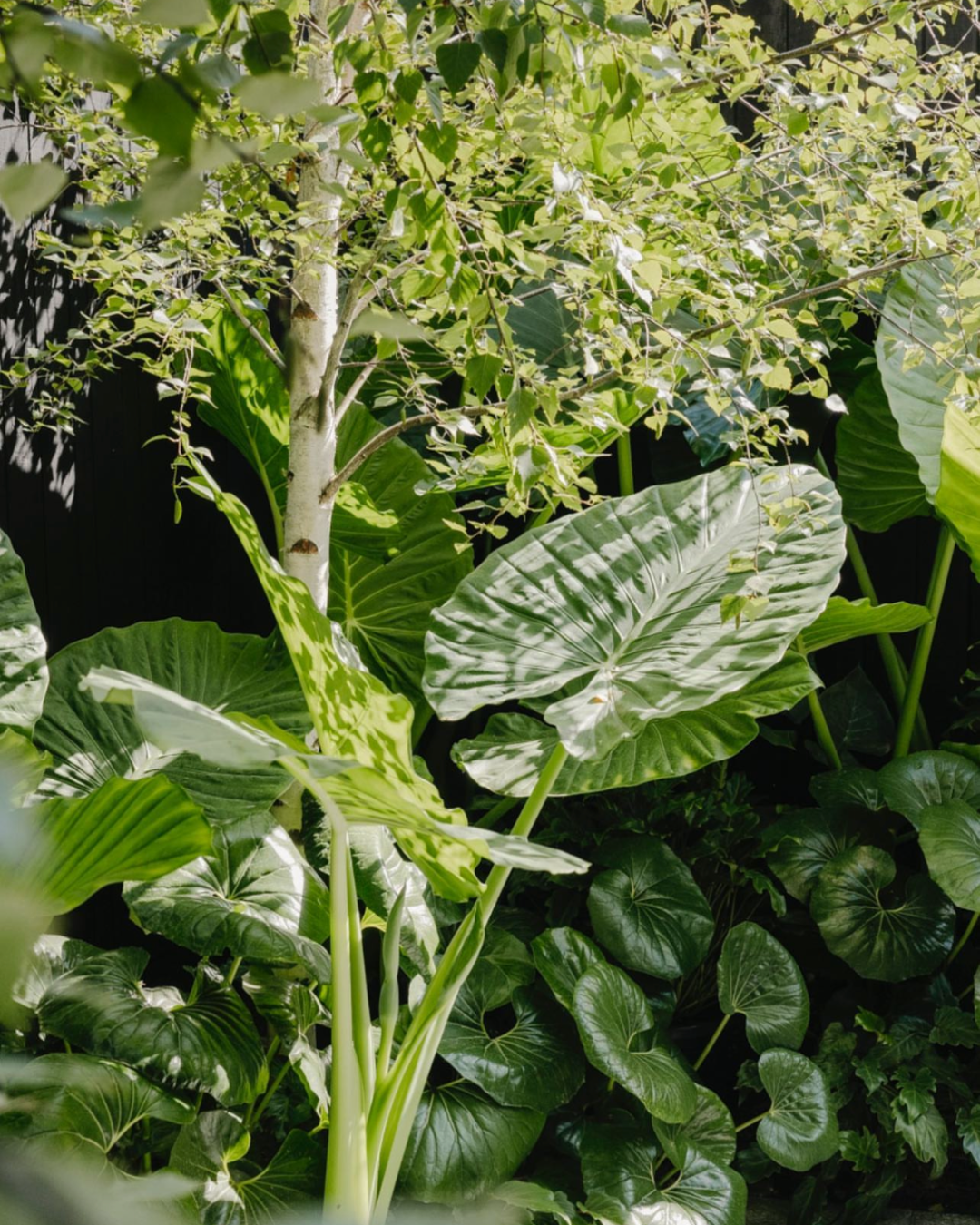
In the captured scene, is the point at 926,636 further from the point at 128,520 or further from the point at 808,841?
the point at 128,520

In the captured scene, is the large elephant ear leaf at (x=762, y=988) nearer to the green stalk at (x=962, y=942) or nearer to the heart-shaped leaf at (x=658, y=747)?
the green stalk at (x=962, y=942)

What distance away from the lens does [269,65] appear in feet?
1.75

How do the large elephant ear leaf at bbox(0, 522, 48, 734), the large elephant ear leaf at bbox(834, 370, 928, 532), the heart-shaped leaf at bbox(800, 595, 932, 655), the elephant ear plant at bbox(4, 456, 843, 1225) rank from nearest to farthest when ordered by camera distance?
the elephant ear plant at bbox(4, 456, 843, 1225)
the large elephant ear leaf at bbox(0, 522, 48, 734)
the heart-shaped leaf at bbox(800, 595, 932, 655)
the large elephant ear leaf at bbox(834, 370, 928, 532)

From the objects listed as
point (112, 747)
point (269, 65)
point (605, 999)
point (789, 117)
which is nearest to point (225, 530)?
point (112, 747)

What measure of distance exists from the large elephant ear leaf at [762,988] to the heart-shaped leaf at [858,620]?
582 mm

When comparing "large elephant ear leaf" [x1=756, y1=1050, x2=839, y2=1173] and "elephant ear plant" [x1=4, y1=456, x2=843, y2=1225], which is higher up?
"elephant ear plant" [x1=4, y1=456, x2=843, y2=1225]

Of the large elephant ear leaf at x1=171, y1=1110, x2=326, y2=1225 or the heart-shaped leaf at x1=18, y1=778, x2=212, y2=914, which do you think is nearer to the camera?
the heart-shaped leaf at x1=18, y1=778, x2=212, y2=914

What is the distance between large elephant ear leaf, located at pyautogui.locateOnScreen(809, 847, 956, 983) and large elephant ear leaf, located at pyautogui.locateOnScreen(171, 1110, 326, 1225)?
3.55 feet


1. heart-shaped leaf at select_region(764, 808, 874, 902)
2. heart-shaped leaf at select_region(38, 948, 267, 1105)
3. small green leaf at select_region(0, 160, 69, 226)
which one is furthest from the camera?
heart-shaped leaf at select_region(764, 808, 874, 902)

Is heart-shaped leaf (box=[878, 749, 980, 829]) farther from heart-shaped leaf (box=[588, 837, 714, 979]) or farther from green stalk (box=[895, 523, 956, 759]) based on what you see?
heart-shaped leaf (box=[588, 837, 714, 979])

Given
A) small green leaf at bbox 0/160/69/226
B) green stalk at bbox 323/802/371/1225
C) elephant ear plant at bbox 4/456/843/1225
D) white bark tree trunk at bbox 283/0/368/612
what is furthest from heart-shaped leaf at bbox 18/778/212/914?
small green leaf at bbox 0/160/69/226

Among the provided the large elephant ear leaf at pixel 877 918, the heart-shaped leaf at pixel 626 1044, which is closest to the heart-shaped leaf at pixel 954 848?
the large elephant ear leaf at pixel 877 918

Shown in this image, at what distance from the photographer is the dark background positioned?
7.25 feet

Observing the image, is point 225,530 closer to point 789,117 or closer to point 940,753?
point 940,753
